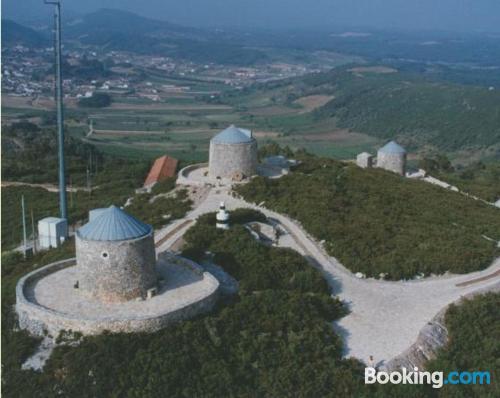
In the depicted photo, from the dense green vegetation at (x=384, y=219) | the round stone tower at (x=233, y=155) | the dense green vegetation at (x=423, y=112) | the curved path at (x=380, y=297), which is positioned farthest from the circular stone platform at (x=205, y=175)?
the dense green vegetation at (x=423, y=112)

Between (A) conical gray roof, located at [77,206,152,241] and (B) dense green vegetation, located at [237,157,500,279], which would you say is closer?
(A) conical gray roof, located at [77,206,152,241]

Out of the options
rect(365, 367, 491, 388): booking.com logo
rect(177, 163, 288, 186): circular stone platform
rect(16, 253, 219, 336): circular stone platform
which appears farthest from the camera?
rect(177, 163, 288, 186): circular stone platform

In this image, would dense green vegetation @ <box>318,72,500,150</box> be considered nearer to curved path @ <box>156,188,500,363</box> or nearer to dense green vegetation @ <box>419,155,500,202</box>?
dense green vegetation @ <box>419,155,500,202</box>

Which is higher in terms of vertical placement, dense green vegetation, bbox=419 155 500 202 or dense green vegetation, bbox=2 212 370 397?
dense green vegetation, bbox=2 212 370 397

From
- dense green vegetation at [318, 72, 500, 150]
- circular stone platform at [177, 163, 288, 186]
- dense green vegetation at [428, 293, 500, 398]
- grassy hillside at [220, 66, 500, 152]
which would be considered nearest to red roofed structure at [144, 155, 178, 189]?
circular stone platform at [177, 163, 288, 186]

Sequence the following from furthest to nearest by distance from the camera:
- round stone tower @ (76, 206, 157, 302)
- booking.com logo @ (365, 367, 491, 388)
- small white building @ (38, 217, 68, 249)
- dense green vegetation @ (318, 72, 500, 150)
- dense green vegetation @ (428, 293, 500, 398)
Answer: dense green vegetation @ (318, 72, 500, 150) < small white building @ (38, 217, 68, 249) < round stone tower @ (76, 206, 157, 302) < dense green vegetation @ (428, 293, 500, 398) < booking.com logo @ (365, 367, 491, 388)

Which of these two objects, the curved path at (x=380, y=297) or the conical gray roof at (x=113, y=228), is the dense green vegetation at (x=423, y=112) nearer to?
the curved path at (x=380, y=297)

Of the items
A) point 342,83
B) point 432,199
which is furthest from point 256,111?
point 432,199

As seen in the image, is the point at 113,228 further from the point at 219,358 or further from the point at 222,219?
the point at 222,219
